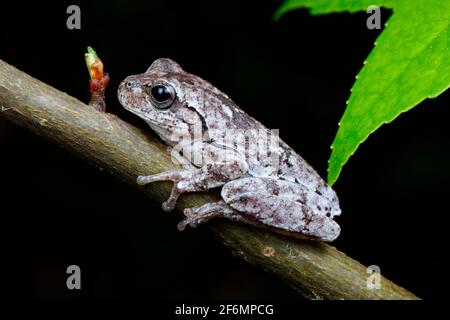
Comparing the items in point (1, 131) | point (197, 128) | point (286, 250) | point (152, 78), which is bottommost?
point (286, 250)

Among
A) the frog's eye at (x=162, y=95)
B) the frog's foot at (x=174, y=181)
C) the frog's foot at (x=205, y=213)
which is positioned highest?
the frog's eye at (x=162, y=95)

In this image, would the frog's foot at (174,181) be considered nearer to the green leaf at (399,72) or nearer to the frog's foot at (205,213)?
the frog's foot at (205,213)

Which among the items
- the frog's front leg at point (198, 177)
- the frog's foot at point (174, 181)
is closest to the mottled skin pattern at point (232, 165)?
the frog's front leg at point (198, 177)

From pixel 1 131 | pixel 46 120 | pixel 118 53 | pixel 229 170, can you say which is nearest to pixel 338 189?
pixel 118 53

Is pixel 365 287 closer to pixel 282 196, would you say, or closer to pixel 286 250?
pixel 286 250

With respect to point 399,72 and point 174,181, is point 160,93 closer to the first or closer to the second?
point 174,181

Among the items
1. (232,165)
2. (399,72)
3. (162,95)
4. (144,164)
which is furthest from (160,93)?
(399,72)
